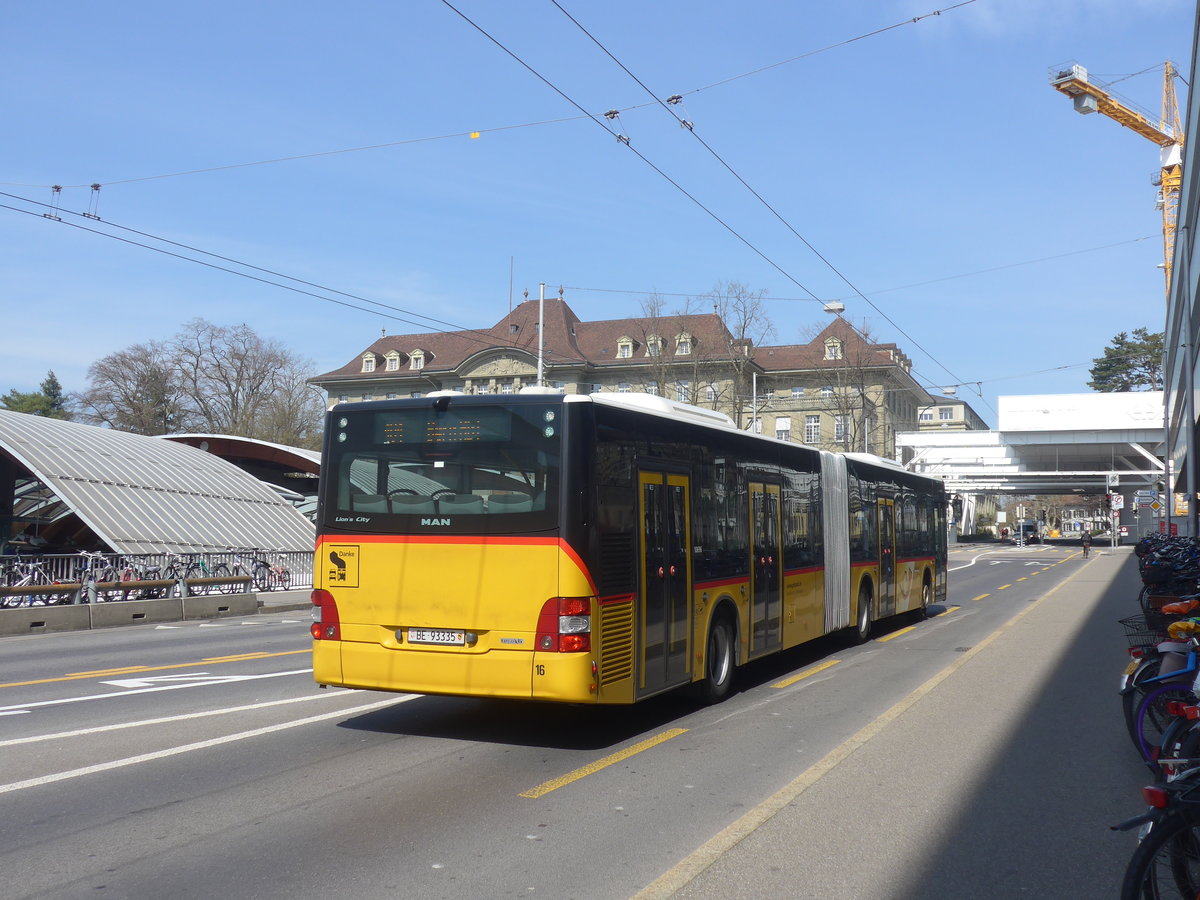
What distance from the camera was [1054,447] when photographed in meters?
74.7

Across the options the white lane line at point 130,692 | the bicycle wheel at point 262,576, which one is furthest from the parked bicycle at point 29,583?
the white lane line at point 130,692

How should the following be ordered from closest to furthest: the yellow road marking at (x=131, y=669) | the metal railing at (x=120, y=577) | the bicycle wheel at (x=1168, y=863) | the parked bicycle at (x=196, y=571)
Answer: the bicycle wheel at (x=1168, y=863), the yellow road marking at (x=131, y=669), the metal railing at (x=120, y=577), the parked bicycle at (x=196, y=571)

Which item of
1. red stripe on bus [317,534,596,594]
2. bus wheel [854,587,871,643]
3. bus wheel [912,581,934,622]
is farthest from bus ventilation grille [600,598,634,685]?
bus wheel [912,581,934,622]

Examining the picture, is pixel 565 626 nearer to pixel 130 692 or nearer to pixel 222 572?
pixel 130 692

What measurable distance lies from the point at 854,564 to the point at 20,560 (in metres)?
16.0

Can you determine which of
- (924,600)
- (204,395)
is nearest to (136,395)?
(204,395)

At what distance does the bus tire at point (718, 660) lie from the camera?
36.1 ft

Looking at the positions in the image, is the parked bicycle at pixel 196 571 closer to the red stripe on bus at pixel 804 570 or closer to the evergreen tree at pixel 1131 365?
the red stripe on bus at pixel 804 570

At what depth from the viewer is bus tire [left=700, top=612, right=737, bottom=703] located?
1101 centimetres

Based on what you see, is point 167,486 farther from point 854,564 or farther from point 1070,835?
point 1070,835

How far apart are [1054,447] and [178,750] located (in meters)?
74.0

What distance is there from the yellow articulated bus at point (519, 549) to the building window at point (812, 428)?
3088 inches

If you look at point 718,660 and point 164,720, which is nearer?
point 164,720

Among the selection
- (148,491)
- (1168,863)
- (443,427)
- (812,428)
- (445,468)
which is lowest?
(1168,863)
